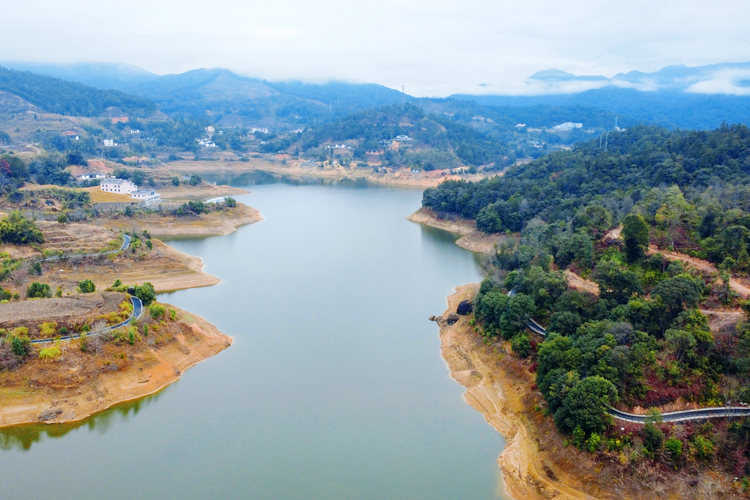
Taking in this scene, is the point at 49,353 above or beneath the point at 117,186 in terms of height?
beneath

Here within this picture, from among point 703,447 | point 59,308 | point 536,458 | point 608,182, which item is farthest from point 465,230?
point 703,447

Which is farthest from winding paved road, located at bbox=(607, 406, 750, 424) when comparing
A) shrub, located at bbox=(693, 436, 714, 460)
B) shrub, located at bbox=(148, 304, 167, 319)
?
shrub, located at bbox=(148, 304, 167, 319)

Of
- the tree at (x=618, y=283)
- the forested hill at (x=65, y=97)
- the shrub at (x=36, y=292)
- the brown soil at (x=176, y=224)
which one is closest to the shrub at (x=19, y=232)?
the brown soil at (x=176, y=224)

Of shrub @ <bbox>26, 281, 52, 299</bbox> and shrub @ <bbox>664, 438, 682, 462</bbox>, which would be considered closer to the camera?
shrub @ <bbox>664, 438, 682, 462</bbox>

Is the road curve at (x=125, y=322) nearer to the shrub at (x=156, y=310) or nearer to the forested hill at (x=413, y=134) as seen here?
the shrub at (x=156, y=310)

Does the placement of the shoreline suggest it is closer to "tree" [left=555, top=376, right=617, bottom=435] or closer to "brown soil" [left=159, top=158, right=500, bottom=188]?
"tree" [left=555, top=376, right=617, bottom=435]

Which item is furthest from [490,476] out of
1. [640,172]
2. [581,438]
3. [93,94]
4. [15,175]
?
[93,94]

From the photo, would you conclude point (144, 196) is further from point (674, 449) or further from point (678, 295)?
point (674, 449)
